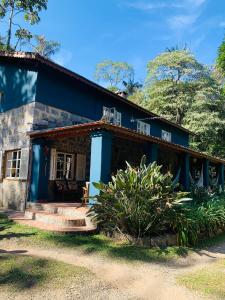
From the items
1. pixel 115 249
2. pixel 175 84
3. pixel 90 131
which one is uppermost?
pixel 175 84

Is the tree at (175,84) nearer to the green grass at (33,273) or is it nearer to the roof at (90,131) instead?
the roof at (90,131)

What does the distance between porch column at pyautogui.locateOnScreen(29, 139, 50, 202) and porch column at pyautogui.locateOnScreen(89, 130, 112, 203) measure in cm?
324

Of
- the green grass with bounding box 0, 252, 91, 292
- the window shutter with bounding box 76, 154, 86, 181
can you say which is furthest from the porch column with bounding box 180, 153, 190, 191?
the green grass with bounding box 0, 252, 91, 292

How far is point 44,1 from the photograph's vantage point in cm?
2486

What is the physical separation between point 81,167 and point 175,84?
733 inches

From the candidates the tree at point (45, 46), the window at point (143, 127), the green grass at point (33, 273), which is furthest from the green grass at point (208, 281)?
the tree at point (45, 46)

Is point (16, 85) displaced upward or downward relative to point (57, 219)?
upward

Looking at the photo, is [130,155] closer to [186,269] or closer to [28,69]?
[28,69]

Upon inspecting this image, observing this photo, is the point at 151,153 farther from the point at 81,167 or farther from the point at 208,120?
the point at 208,120

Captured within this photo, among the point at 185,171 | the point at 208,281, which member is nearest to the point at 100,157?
the point at 208,281

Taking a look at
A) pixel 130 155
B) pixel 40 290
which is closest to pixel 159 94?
pixel 130 155

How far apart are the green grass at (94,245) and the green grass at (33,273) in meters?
1.11

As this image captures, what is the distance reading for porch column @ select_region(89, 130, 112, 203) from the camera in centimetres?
921

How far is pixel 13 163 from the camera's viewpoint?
13227 millimetres
